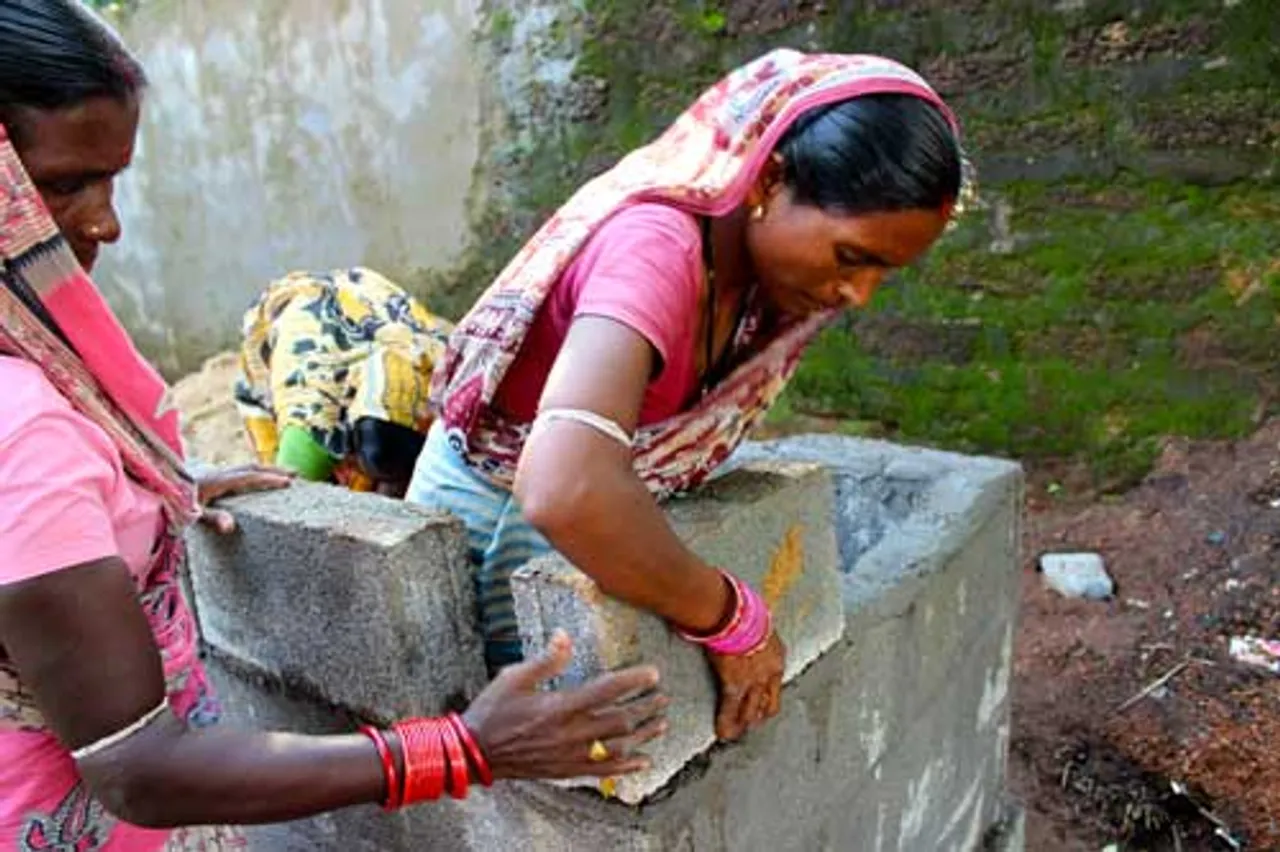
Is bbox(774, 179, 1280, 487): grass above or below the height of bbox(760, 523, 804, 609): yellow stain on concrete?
below

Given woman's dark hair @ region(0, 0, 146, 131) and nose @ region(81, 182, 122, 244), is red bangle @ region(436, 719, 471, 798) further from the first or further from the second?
woman's dark hair @ region(0, 0, 146, 131)

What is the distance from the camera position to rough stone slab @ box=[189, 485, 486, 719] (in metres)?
1.54

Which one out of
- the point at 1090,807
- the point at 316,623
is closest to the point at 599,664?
the point at 316,623

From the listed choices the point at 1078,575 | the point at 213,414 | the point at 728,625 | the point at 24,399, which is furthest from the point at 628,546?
the point at 213,414

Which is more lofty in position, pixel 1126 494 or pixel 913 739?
pixel 913 739

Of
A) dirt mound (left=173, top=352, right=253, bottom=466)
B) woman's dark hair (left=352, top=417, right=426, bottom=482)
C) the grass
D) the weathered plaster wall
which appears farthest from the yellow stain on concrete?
dirt mound (left=173, top=352, right=253, bottom=466)

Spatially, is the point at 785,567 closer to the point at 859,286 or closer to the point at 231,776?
the point at 859,286

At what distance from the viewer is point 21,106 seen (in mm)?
1077

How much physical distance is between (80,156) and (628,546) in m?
0.68

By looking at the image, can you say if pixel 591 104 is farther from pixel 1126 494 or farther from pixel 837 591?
pixel 837 591

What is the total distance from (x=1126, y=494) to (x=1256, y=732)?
121 centimetres

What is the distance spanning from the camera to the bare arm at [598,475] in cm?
119

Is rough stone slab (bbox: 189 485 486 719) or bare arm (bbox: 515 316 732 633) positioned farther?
rough stone slab (bbox: 189 485 486 719)

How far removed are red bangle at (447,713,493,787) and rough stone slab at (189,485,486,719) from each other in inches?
12.3
